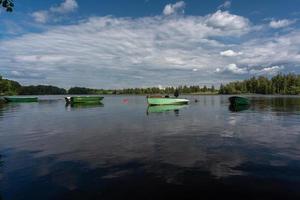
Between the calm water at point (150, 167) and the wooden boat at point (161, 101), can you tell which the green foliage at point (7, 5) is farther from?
the wooden boat at point (161, 101)

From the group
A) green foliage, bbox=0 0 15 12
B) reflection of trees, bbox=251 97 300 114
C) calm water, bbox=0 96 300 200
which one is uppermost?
green foliage, bbox=0 0 15 12

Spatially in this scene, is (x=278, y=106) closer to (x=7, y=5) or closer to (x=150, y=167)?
(x=150, y=167)

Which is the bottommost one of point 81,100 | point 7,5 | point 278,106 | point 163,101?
point 278,106

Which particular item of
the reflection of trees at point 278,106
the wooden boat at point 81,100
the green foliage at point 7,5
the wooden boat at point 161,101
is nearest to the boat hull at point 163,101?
the wooden boat at point 161,101

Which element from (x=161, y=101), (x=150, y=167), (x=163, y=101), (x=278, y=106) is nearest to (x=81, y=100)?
(x=161, y=101)

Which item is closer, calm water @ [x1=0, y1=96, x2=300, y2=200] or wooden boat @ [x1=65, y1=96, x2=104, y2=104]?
calm water @ [x1=0, y1=96, x2=300, y2=200]

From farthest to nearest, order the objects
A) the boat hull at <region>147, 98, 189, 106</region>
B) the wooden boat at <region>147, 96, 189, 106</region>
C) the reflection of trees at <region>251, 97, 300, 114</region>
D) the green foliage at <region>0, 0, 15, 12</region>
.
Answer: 1. the boat hull at <region>147, 98, 189, 106</region>
2. the wooden boat at <region>147, 96, 189, 106</region>
3. the reflection of trees at <region>251, 97, 300, 114</region>
4. the green foliage at <region>0, 0, 15, 12</region>

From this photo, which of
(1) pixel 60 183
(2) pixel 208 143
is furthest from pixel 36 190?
(2) pixel 208 143

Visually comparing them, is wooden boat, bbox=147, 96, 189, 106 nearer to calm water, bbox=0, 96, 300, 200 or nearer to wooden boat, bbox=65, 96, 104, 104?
wooden boat, bbox=65, 96, 104, 104

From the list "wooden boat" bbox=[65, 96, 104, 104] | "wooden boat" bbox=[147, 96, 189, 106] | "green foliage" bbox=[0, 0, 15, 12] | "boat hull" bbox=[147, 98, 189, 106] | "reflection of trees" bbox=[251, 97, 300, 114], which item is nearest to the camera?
"green foliage" bbox=[0, 0, 15, 12]

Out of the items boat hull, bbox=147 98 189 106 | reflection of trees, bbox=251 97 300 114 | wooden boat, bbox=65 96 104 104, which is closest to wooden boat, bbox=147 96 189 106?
boat hull, bbox=147 98 189 106

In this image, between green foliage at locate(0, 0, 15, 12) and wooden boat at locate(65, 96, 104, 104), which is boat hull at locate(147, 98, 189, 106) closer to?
wooden boat at locate(65, 96, 104, 104)

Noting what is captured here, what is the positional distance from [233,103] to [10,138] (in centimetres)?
6739

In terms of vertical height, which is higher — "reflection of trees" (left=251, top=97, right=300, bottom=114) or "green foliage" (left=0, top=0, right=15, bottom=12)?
"green foliage" (left=0, top=0, right=15, bottom=12)
